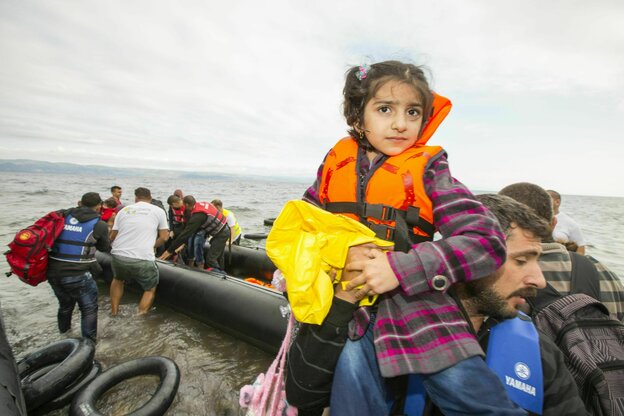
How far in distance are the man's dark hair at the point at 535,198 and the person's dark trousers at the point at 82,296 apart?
21.1ft

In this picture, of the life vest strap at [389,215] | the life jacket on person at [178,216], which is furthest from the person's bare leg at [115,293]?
the life vest strap at [389,215]

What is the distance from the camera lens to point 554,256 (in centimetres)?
234

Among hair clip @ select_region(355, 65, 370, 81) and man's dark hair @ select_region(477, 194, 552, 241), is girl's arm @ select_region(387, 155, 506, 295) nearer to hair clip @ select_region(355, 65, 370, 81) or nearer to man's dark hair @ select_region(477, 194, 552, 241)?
man's dark hair @ select_region(477, 194, 552, 241)

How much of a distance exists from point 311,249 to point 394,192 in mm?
537

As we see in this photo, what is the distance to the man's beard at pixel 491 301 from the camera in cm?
164


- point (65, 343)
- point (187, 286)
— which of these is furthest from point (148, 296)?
point (65, 343)

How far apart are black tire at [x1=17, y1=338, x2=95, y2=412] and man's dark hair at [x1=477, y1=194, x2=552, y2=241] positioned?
16.8 ft

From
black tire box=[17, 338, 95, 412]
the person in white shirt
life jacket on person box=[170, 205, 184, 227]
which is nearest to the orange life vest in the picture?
life jacket on person box=[170, 205, 184, 227]

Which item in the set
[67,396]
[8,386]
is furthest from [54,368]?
[8,386]

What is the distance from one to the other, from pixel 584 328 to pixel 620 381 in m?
0.29

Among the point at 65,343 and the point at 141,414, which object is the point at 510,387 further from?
the point at 65,343

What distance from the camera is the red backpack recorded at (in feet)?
14.0

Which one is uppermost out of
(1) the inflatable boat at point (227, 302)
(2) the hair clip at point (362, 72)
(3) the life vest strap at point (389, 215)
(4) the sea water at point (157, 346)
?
(2) the hair clip at point (362, 72)

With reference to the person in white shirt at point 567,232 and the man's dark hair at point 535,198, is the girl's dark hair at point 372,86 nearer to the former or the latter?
the man's dark hair at point 535,198
